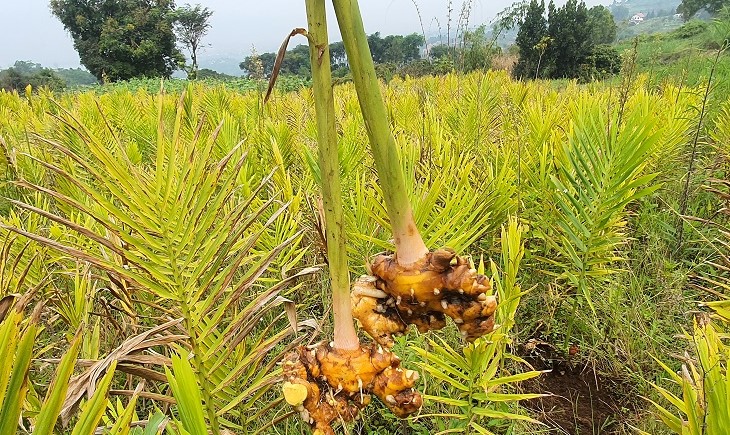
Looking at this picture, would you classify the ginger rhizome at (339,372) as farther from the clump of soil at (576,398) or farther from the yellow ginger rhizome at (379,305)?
the clump of soil at (576,398)

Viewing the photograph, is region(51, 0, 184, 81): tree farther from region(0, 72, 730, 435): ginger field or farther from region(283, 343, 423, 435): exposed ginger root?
region(283, 343, 423, 435): exposed ginger root

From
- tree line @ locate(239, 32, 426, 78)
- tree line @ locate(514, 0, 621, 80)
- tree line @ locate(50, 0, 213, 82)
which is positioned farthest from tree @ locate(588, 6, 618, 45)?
tree line @ locate(50, 0, 213, 82)

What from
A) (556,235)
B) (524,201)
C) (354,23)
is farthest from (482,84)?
(354,23)

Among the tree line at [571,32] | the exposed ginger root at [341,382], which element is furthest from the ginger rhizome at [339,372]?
the tree line at [571,32]

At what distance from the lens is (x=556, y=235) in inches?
50.8

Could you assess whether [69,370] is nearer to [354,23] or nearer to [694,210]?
[354,23]

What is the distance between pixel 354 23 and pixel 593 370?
1.25 m

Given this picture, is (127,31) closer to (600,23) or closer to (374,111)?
(600,23)

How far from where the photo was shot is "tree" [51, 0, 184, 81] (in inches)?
688

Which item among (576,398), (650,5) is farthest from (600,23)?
(650,5)

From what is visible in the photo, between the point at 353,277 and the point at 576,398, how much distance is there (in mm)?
630

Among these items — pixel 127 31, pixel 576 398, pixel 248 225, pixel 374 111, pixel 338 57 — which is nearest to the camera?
pixel 374 111

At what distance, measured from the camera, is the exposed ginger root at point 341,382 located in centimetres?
27

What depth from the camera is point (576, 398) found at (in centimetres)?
116
